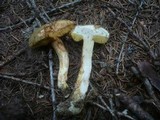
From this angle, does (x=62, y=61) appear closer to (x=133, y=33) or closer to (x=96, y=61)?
(x=96, y=61)

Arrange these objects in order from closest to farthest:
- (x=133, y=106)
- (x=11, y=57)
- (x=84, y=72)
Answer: (x=133, y=106) → (x=84, y=72) → (x=11, y=57)

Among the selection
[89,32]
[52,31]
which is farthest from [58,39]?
[89,32]

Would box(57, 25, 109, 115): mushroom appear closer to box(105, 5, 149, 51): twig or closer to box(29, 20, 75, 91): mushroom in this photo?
box(29, 20, 75, 91): mushroom

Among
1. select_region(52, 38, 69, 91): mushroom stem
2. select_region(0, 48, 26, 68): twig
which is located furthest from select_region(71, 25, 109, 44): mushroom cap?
select_region(0, 48, 26, 68): twig

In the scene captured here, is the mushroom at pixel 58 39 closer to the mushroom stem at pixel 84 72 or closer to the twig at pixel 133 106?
the mushroom stem at pixel 84 72

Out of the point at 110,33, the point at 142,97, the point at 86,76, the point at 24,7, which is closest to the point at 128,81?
the point at 142,97
